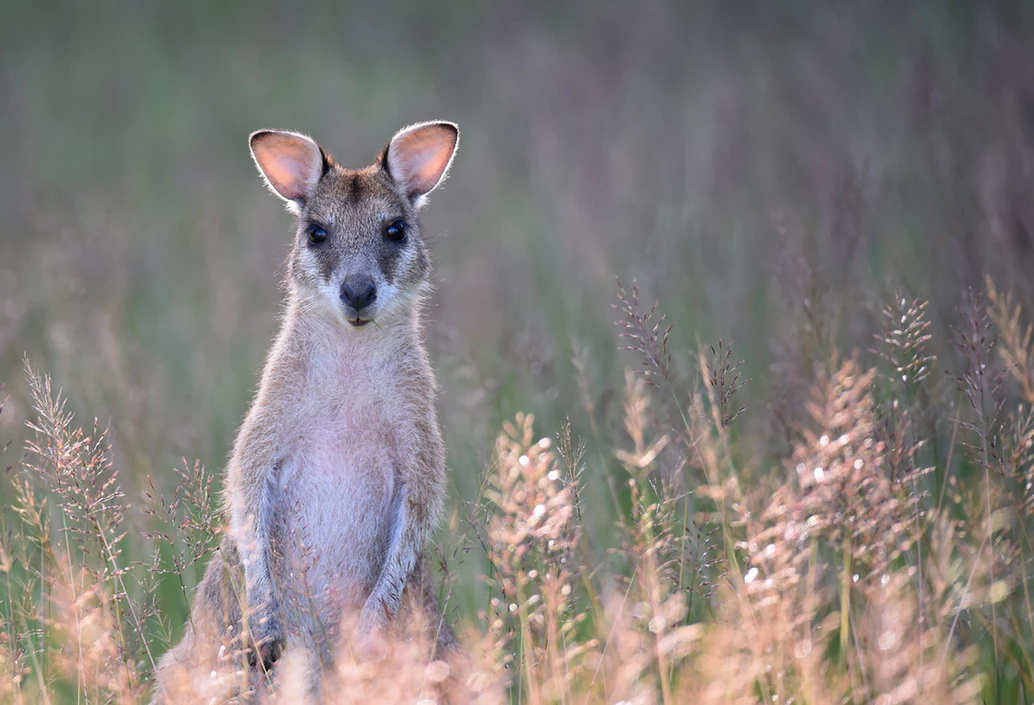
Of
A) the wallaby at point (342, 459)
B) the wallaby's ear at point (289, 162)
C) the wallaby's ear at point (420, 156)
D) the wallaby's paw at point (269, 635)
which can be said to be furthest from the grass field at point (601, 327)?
the wallaby's ear at point (289, 162)

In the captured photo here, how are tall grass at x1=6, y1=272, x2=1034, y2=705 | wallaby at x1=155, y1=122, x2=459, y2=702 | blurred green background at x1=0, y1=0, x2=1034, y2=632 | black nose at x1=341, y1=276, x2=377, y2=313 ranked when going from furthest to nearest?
blurred green background at x1=0, y1=0, x2=1034, y2=632 < black nose at x1=341, y1=276, x2=377, y2=313 < wallaby at x1=155, y1=122, x2=459, y2=702 < tall grass at x1=6, y1=272, x2=1034, y2=705

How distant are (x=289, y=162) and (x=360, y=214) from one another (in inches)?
18.1

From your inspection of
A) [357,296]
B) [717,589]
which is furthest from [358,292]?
[717,589]

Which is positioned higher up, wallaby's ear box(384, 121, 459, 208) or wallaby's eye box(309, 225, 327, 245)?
wallaby's ear box(384, 121, 459, 208)

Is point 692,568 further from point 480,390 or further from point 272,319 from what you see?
point 272,319

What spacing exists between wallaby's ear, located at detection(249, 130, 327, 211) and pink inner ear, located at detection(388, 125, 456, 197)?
0.35 m

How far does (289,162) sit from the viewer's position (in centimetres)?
565

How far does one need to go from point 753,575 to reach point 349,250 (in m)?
2.53

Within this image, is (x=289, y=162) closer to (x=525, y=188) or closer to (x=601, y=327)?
(x=601, y=327)

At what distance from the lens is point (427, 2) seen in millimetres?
17188

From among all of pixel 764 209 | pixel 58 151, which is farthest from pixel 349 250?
pixel 58 151

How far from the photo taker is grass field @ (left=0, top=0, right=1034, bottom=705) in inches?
148

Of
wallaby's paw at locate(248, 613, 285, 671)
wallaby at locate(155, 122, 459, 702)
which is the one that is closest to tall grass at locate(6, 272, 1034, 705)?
wallaby's paw at locate(248, 613, 285, 671)

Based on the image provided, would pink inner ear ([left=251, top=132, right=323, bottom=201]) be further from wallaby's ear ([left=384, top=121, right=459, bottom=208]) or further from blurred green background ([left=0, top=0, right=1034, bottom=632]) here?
blurred green background ([left=0, top=0, right=1034, bottom=632])
